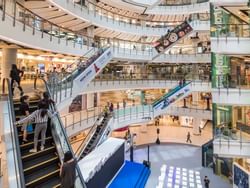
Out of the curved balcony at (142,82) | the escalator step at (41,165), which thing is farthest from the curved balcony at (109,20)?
the escalator step at (41,165)

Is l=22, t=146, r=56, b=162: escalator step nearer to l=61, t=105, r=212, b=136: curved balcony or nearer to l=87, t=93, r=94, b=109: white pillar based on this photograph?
l=61, t=105, r=212, b=136: curved balcony

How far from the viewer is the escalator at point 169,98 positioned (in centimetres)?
1991

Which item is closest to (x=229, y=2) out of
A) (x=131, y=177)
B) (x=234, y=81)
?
(x=234, y=81)

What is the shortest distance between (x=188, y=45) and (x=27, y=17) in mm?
24494

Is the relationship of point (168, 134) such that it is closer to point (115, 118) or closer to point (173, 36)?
point (173, 36)

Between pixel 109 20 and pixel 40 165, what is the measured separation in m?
18.7

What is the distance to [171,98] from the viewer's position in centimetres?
2053

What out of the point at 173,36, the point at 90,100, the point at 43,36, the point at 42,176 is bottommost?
the point at 42,176

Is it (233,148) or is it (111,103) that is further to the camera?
(111,103)

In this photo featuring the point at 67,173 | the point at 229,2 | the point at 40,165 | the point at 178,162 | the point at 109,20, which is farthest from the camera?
the point at 109,20

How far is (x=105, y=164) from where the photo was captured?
36.8 feet

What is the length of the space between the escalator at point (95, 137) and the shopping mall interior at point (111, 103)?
0.06m

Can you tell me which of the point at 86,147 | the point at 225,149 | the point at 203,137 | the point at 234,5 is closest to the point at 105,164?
the point at 86,147

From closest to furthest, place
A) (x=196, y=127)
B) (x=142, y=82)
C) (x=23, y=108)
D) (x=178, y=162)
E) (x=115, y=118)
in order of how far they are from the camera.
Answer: (x=23, y=108) < (x=115, y=118) < (x=178, y=162) < (x=142, y=82) < (x=196, y=127)
